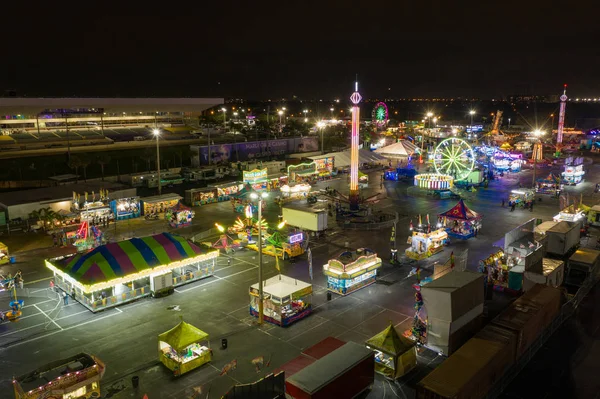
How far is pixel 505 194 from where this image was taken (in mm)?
53500

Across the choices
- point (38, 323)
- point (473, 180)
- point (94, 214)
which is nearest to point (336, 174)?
point (473, 180)

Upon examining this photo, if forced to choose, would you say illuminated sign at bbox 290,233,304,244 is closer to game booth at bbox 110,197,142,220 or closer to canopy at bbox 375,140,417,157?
game booth at bbox 110,197,142,220

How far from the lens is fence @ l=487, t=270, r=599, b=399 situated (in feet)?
54.2

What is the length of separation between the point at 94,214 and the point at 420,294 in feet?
100.0

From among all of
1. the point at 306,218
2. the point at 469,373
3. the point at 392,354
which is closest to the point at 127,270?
Answer: the point at 392,354

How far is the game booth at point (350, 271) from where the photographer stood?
25.1m

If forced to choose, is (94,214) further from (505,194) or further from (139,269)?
(505,194)

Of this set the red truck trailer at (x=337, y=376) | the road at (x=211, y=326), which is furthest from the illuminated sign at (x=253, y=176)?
the red truck trailer at (x=337, y=376)

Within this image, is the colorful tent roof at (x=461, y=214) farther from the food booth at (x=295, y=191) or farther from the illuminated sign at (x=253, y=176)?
the illuminated sign at (x=253, y=176)

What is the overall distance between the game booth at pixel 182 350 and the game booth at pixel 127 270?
6657 mm

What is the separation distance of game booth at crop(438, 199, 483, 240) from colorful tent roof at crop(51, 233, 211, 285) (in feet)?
65.0

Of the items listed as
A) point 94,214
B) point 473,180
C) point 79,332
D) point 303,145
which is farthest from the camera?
point 303,145

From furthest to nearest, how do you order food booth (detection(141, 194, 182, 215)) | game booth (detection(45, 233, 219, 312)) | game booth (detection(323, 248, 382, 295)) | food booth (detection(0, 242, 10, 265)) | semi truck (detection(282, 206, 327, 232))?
food booth (detection(141, 194, 182, 215))
semi truck (detection(282, 206, 327, 232))
food booth (detection(0, 242, 10, 265))
game booth (detection(323, 248, 382, 295))
game booth (detection(45, 233, 219, 312))

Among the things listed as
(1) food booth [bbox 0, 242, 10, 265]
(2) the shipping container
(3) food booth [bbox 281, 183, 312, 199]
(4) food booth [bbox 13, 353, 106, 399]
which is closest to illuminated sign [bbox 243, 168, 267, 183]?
(3) food booth [bbox 281, 183, 312, 199]
